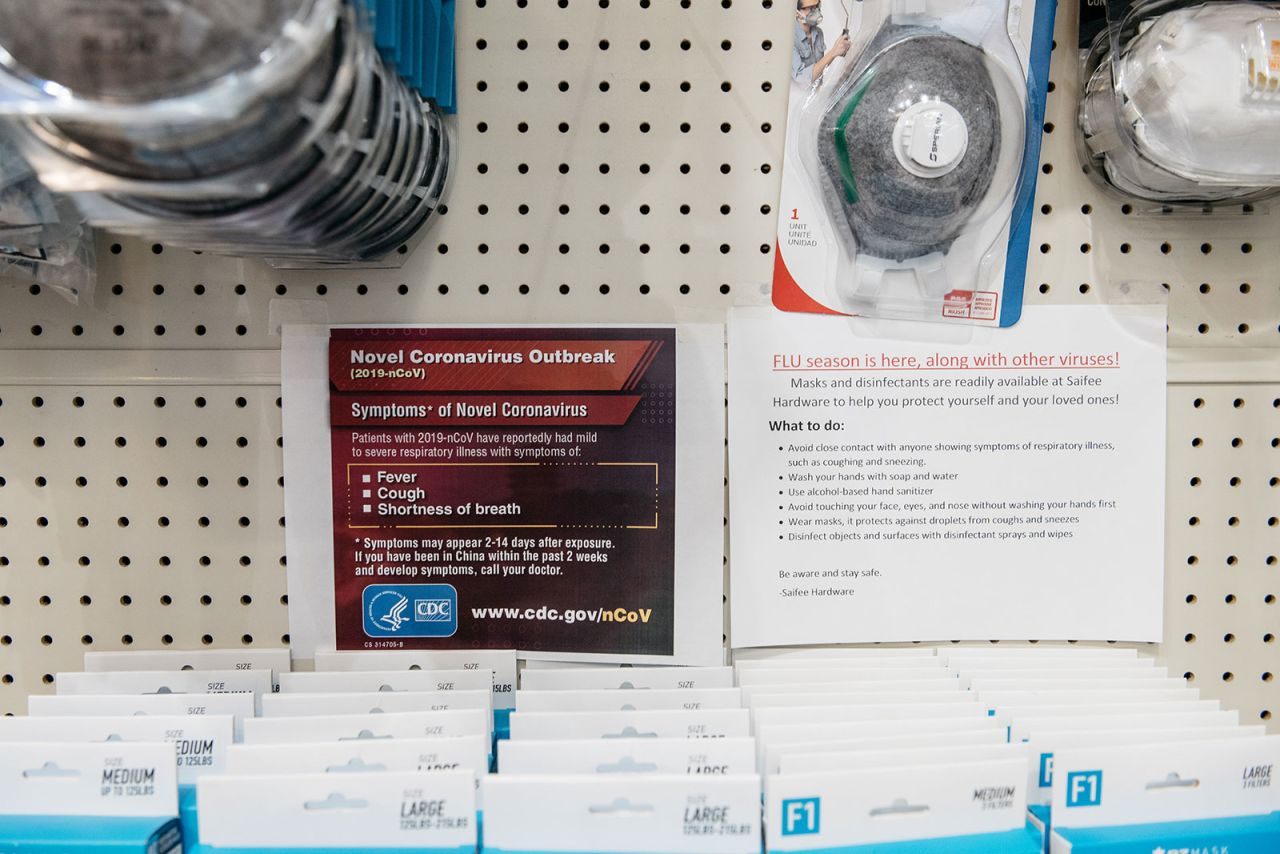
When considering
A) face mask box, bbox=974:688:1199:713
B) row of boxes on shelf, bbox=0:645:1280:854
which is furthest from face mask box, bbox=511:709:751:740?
face mask box, bbox=974:688:1199:713

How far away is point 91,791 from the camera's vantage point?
1.89 ft

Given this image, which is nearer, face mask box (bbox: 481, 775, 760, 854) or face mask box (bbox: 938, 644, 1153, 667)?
face mask box (bbox: 481, 775, 760, 854)

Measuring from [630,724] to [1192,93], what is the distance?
0.66 meters

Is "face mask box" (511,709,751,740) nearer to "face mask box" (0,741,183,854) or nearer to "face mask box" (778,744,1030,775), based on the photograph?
"face mask box" (778,744,1030,775)

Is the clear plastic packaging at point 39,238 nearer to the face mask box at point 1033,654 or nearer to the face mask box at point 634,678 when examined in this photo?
the face mask box at point 634,678

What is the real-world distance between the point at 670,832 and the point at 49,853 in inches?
16.4

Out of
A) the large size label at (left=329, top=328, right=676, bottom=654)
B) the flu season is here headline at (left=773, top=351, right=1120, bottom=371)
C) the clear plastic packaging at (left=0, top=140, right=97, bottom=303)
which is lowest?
the large size label at (left=329, top=328, right=676, bottom=654)

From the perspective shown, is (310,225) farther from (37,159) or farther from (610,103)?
(610,103)

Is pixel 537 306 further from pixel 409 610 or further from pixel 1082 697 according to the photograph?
pixel 1082 697

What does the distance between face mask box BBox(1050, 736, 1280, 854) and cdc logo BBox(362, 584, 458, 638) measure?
0.52m

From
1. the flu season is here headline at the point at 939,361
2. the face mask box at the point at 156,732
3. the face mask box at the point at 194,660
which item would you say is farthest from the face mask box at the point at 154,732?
the flu season is here headline at the point at 939,361

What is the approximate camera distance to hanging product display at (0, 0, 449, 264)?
439 millimetres

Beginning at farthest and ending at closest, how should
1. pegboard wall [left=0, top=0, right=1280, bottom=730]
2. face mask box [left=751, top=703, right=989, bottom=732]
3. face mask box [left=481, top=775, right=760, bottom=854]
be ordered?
pegboard wall [left=0, top=0, right=1280, bottom=730] → face mask box [left=751, top=703, right=989, bottom=732] → face mask box [left=481, top=775, right=760, bottom=854]

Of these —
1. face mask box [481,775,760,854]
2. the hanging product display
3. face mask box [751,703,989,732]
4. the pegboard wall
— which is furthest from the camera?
the pegboard wall
